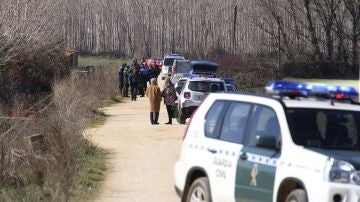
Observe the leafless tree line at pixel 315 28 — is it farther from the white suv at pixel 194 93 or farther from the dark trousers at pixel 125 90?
the white suv at pixel 194 93

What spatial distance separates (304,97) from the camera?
997 centimetres

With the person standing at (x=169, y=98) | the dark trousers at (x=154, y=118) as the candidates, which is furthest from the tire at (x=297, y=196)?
the person standing at (x=169, y=98)

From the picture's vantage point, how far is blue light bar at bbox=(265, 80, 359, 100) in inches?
385

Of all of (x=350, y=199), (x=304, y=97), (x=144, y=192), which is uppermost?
(x=304, y=97)

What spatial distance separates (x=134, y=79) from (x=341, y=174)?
32.9m

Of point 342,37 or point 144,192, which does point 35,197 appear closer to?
point 144,192

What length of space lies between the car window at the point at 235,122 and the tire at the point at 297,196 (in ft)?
4.34

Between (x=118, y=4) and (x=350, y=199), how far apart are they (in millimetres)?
57070

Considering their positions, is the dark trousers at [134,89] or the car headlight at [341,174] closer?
the car headlight at [341,174]

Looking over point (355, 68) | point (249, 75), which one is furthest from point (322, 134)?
point (355, 68)

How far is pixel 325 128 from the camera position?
9.43 metres

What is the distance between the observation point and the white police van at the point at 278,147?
8.41 metres

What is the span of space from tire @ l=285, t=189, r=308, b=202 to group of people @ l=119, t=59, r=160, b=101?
32.4 m

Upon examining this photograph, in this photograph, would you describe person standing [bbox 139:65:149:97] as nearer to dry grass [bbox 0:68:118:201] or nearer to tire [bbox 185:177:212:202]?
dry grass [bbox 0:68:118:201]
